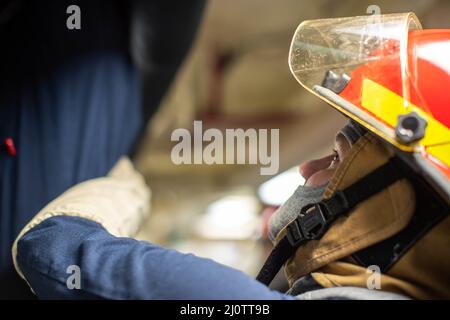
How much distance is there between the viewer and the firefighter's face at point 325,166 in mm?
908

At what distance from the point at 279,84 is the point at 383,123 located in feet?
9.05

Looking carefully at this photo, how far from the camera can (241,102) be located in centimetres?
383

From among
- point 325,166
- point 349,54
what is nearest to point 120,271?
point 325,166

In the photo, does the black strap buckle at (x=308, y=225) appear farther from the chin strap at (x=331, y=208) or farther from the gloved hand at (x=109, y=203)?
the gloved hand at (x=109, y=203)

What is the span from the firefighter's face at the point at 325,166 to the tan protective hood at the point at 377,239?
5cm

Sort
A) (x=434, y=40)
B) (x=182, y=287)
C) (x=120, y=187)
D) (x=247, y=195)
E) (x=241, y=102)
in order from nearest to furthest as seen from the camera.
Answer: (x=182, y=287) → (x=434, y=40) → (x=120, y=187) → (x=247, y=195) → (x=241, y=102)

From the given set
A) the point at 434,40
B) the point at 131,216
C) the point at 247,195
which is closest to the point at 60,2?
the point at 131,216

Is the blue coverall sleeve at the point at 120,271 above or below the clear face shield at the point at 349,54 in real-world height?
below

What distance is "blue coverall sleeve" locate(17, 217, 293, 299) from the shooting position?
0.76m

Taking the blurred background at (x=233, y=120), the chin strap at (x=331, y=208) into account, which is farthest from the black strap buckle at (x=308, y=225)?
the blurred background at (x=233, y=120)

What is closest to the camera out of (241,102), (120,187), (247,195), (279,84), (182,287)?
(182,287)

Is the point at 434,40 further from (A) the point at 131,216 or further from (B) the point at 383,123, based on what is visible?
(A) the point at 131,216

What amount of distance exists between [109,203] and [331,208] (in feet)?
1.78

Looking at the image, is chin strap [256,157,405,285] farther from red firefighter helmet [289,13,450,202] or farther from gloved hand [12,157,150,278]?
gloved hand [12,157,150,278]
